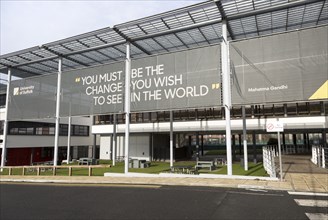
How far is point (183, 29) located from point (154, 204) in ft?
41.8

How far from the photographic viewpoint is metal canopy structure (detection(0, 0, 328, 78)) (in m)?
15.9

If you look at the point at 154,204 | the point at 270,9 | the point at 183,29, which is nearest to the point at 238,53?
the point at 270,9

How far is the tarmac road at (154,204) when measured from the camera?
788 cm

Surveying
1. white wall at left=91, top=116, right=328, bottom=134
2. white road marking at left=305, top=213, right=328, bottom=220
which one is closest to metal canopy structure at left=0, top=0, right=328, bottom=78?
white wall at left=91, top=116, right=328, bottom=134

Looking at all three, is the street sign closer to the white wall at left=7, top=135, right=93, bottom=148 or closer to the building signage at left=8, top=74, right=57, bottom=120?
the building signage at left=8, top=74, right=57, bottom=120

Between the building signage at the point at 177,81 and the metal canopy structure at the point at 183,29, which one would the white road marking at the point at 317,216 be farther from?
the metal canopy structure at the point at 183,29

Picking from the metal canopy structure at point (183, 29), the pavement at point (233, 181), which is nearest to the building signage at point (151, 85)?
the metal canopy structure at point (183, 29)

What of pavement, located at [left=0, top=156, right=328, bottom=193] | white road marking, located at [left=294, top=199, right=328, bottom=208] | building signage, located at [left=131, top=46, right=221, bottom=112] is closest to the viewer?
white road marking, located at [left=294, top=199, right=328, bottom=208]

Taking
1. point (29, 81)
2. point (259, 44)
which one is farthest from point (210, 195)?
point (29, 81)

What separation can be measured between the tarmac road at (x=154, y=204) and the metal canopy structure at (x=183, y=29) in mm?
10547

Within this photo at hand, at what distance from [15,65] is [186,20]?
62.2ft

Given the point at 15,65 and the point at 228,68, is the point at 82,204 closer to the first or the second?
the point at 228,68

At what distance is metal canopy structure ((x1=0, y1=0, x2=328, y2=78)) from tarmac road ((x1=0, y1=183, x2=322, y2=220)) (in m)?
10.5

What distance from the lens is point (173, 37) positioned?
66.2ft
